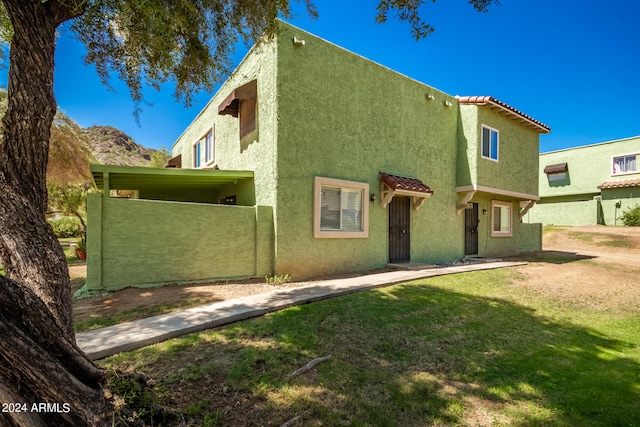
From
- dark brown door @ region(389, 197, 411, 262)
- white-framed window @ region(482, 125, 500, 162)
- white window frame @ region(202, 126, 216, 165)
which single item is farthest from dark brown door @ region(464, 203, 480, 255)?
white window frame @ region(202, 126, 216, 165)

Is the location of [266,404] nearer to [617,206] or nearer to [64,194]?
[64,194]

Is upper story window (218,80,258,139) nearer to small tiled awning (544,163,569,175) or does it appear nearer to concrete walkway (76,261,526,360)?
concrete walkway (76,261,526,360)

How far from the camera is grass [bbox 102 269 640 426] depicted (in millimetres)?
3207

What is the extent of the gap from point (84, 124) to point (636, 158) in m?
41.1

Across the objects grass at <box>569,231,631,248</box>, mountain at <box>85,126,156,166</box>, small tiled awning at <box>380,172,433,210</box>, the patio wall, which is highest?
mountain at <box>85,126,156,166</box>

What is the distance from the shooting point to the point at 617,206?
26641 millimetres

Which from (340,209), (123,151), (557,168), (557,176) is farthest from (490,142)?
(123,151)

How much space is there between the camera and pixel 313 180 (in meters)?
9.96

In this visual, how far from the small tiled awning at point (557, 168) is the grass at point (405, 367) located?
29.3 metres

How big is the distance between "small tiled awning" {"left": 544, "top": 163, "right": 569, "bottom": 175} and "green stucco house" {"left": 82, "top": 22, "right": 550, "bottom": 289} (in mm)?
19968

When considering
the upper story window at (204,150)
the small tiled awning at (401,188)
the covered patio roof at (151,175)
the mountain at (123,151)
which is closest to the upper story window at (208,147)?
the upper story window at (204,150)

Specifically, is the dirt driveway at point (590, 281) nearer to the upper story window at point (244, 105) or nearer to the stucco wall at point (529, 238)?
the stucco wall at point (529, 238)

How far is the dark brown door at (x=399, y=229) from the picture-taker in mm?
12180

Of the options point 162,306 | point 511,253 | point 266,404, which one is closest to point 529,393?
point 266,404
